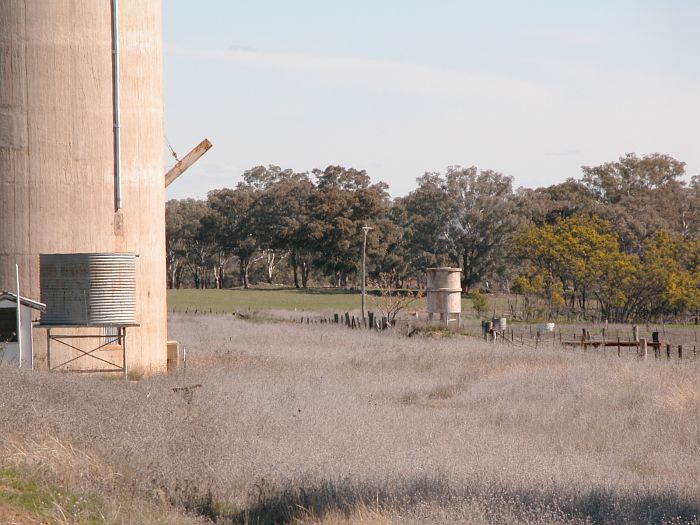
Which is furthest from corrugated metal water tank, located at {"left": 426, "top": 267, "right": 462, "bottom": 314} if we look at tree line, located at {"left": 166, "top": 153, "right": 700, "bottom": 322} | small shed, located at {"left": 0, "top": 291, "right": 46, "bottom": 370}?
small shed, located at {"left": 0, "top": 291, "right": 46, "bottom": 370}

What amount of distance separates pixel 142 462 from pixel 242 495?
1383 millimetres

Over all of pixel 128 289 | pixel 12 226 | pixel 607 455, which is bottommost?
pixel 607 455

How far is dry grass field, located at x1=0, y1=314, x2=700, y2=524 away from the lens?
398 inches

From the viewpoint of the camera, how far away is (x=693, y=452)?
1488 centimetres

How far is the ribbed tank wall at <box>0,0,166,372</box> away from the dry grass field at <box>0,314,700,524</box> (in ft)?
Answer: 13.4

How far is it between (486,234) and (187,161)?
223ft

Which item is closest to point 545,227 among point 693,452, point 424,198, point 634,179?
point 634,179

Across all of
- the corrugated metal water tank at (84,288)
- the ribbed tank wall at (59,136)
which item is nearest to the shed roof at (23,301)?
the corrugated metal water tank at (84,288)

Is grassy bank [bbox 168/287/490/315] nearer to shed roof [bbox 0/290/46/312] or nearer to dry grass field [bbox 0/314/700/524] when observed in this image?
dry grass field [bbox 0/314/700/524]

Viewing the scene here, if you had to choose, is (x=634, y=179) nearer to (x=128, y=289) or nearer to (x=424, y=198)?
(x=424, y=198)

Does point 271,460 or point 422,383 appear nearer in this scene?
point 271,460

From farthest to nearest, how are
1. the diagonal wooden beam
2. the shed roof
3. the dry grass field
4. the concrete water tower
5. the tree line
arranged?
the tree line, the concrete water tower, the diagonal wooden beam, the shed roof, the dry grass field

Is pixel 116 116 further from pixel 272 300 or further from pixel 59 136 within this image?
pixel 272 300

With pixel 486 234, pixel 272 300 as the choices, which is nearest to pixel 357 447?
pixel 272 300
